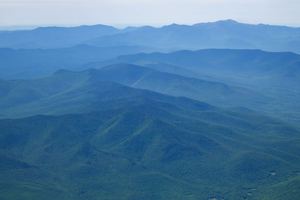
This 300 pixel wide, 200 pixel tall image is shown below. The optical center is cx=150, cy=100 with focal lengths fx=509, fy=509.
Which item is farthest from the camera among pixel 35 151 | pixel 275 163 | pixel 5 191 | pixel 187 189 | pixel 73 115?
pixel 73 115

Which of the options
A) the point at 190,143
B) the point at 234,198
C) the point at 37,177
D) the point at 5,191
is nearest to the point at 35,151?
the point at 37,177

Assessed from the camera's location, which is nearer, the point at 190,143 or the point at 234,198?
the point at 234,198

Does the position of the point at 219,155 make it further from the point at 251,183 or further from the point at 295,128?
the point at 295,128

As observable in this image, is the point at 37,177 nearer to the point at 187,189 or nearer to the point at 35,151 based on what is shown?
the point at 35,151

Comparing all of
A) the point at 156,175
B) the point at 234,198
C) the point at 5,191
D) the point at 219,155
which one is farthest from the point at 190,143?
the point at 5,191

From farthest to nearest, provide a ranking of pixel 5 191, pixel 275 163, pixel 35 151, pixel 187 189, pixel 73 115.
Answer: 1. pixel 73 115
2. pixel 35 151
3. pixel 275 163
4. pixel 187 189
5. pixel 5 191

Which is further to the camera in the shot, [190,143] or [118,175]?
[190,143]
